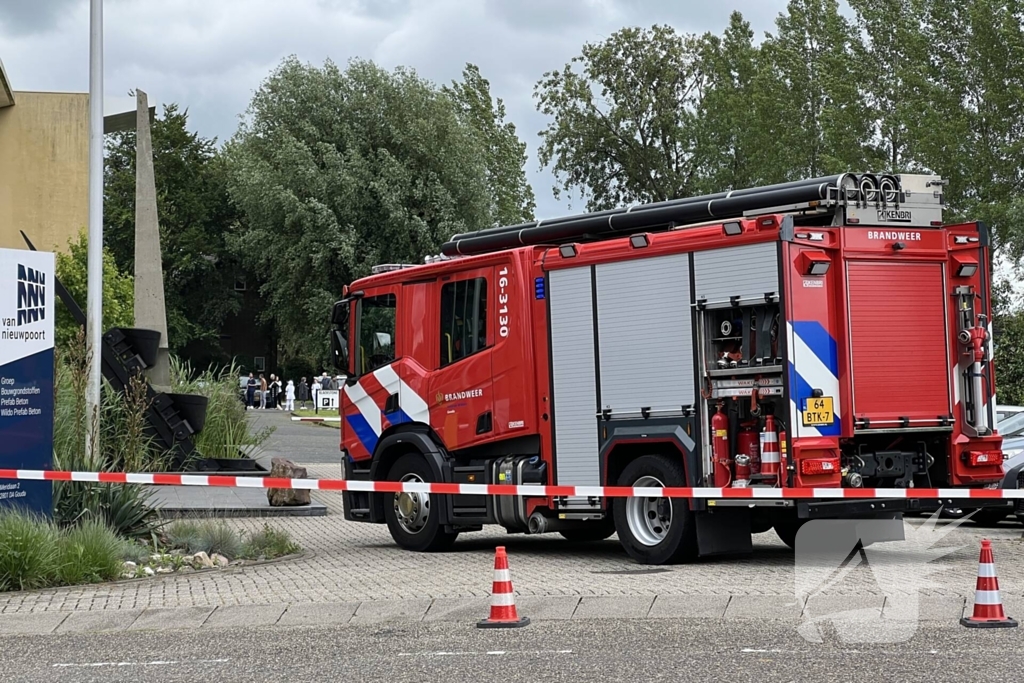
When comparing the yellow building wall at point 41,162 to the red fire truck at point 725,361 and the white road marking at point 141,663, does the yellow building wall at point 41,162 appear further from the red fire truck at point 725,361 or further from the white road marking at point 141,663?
the white road marking at point 141,663

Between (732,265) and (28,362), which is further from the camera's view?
(28,362)

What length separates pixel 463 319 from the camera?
14.2m

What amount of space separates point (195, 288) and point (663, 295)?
5899 cm

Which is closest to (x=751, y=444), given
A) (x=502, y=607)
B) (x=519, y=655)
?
(x=502, y=607)

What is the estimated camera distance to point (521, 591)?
10984 millimetres

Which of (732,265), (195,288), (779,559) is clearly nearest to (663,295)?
(732,265)

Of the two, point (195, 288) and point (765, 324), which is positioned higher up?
point (195, 288)

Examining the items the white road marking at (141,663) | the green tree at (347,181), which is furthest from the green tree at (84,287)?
the white road marking at (141,663)

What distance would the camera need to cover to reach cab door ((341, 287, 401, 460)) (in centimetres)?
1509

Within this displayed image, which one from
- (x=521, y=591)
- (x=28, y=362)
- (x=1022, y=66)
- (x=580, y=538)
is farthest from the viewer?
(x=1022, y=66)

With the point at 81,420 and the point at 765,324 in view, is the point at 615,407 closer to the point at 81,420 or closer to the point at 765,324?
the point at 765,324

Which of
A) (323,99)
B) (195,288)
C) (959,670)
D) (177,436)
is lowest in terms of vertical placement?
(959,670)

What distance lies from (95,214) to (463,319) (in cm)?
463

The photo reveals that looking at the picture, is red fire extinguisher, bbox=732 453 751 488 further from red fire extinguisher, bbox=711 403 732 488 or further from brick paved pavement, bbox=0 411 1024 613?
brick paved pavement, bbox=0 411 1024 613
